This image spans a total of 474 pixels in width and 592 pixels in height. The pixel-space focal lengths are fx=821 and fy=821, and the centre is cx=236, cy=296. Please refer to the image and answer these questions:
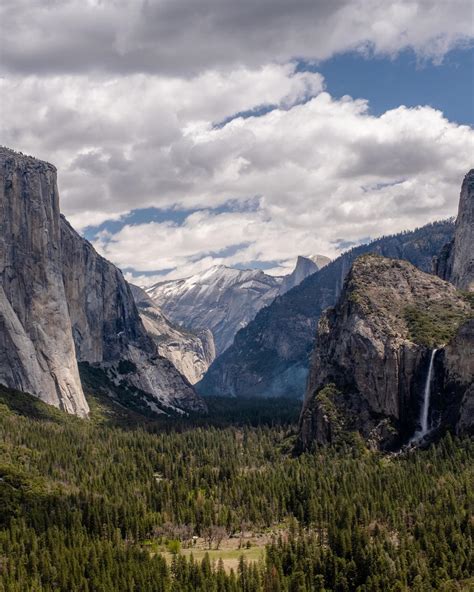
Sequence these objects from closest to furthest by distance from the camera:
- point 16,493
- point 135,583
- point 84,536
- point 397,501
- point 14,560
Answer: point 135,583 → point 14,560 → point 84,536 → point 397,501 → point 16,493

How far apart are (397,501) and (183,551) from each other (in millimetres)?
47135

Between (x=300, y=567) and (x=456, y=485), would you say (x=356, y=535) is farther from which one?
(x=456, y=485)

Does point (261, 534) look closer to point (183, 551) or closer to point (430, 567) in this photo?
point (183, 551)

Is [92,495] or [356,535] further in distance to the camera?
[92,495]

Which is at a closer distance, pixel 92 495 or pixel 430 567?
pixel 430 567

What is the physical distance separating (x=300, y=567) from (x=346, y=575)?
8.35m

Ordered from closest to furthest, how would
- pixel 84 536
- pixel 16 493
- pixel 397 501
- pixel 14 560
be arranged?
1. pixel 14 560
2. pixel 84 536
3. pixel 397 501
4. pixel 16 493

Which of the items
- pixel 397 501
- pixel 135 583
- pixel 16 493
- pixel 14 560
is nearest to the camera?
pixel 135 583

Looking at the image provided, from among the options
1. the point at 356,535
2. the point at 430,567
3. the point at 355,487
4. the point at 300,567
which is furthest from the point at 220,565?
the point at 355,487

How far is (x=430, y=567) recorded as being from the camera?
475 feet

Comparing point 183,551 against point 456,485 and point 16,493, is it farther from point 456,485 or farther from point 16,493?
point 456,485

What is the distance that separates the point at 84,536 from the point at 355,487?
63.6 m

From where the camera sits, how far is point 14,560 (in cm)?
15112

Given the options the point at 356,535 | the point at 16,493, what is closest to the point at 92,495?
the point at 16,493
